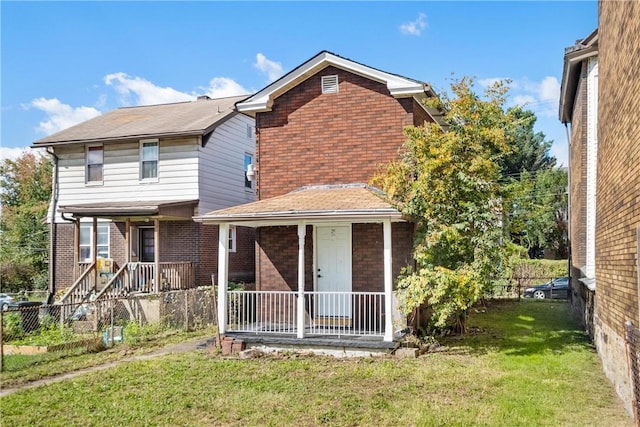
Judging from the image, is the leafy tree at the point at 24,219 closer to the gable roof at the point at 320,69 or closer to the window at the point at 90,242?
the window at the point at 90,242

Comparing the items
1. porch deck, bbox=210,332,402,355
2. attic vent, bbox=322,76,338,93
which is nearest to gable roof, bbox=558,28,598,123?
attic vent, bbox=322,76,338,93

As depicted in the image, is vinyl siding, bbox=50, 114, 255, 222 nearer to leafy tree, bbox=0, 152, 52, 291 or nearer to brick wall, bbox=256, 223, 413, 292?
brick wall, bbox=256, 223, 413, 292

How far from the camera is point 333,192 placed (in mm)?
12617

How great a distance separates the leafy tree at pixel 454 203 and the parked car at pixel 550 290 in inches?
668

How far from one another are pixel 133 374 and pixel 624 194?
315 inches

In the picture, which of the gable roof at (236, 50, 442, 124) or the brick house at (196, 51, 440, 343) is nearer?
the brick house at (196, 51, 440, 343)

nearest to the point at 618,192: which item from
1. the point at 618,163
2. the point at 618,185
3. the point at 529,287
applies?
the point at 618,185

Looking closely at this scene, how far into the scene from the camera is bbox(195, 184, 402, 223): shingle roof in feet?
34.1

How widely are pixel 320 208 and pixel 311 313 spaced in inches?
126

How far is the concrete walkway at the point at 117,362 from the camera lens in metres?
8.54

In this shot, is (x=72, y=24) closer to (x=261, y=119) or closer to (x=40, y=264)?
(x=261, y=119)

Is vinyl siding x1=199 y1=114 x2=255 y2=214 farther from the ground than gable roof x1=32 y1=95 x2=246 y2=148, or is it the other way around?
gable roof x1=32 y1=95 x2=246 y2=148

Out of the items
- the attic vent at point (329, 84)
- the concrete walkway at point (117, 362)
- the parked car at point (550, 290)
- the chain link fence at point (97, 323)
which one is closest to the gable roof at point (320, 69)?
the attic vent at point (329, 84)

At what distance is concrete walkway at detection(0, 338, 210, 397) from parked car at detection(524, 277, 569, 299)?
1944 cm
